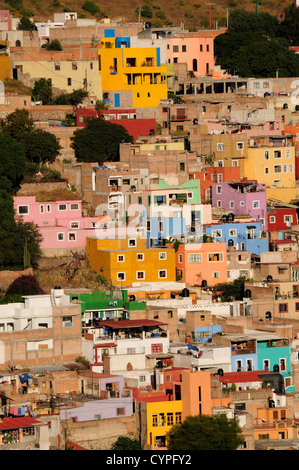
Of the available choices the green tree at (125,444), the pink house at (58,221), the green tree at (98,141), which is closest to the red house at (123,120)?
the green tree at (98,141)

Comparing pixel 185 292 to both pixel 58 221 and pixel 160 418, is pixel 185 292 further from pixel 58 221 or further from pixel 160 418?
pixel 160 418

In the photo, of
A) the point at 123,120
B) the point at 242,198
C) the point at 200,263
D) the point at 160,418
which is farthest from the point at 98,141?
the point at 160,418

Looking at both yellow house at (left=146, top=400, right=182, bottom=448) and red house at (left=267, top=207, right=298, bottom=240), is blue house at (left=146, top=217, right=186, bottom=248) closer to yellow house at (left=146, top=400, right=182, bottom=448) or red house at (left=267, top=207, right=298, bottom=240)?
red house at (left=267, top=207, right=298, bottom=240)

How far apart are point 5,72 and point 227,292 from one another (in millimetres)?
15031

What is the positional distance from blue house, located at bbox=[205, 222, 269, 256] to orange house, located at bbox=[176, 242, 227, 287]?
1105 millimetres

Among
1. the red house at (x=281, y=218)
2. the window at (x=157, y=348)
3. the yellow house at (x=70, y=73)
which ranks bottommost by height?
the window at (x=157, y=348)

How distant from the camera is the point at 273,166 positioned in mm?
57875

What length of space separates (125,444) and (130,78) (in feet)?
79.5

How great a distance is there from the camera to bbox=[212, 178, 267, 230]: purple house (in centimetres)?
5519

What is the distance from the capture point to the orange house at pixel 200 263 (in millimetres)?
51812

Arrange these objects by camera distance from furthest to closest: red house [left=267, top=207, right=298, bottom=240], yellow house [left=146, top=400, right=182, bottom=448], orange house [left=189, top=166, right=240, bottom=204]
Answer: orange house [left=189, top=166, right=240, bottom=204] < red house [left=267, top=207, right=298, bottom=240] < yellow house [left=146, top=400, right=182, bottom=448]

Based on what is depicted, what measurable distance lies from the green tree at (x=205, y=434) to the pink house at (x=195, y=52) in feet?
98.4

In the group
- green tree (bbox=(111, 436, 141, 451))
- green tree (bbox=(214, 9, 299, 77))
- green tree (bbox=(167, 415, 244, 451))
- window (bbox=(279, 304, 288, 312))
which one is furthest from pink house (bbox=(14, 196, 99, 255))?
green tree (bbox=(214, 9, 299, 77))

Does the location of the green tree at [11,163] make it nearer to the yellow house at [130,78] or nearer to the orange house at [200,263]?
the orange house at [200,263]
